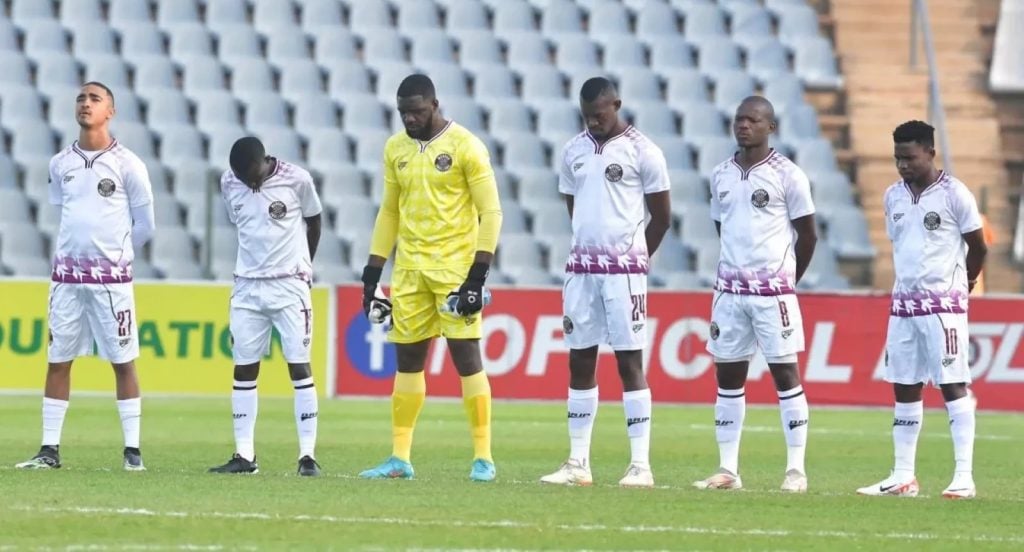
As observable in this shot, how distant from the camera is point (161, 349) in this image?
Answer: 1962 cm

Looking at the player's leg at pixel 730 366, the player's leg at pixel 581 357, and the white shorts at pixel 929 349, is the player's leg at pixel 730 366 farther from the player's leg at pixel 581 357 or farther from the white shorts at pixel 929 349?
the white shorts at pixel 929 349

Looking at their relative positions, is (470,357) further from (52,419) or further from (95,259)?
(52,419)

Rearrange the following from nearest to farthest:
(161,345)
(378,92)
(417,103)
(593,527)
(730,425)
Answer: (593,527) < (417,103) < (730,425) < (161,345) < (378,92)

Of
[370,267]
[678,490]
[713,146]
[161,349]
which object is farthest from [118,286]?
[713,146]

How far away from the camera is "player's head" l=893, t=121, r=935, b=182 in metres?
10.6

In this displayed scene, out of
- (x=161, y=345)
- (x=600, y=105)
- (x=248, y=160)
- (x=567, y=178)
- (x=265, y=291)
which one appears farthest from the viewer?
(x=161, y=345)

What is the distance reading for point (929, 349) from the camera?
1062cm

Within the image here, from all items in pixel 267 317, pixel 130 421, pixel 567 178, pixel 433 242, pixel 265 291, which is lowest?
pixel 130 421

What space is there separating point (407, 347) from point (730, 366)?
5.82 feet

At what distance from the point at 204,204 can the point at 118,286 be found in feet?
38.4

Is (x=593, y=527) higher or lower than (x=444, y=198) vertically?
lower

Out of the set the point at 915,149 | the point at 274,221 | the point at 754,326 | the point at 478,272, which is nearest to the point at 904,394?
the point at 754,326

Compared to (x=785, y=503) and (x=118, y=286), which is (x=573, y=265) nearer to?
(x=785, y=503)

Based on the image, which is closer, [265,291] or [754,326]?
[754,326]
